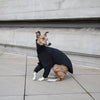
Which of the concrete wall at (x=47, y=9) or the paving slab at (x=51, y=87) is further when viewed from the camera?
the concrete wall at (x=47, y=9)

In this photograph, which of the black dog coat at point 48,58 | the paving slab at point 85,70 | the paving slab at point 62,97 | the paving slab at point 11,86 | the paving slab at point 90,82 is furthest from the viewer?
the paving slab at point 85,70

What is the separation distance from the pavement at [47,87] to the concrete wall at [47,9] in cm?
242

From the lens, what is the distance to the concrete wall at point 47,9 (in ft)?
21.1

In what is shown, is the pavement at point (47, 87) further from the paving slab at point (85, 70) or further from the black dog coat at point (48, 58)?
the black dog coat at point (48, 58)

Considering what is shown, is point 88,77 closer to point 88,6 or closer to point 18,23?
point 88,6

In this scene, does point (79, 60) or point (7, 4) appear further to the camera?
point (7, 4)

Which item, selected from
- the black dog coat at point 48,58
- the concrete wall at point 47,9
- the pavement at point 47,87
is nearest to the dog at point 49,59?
the black dog coat at point 48,58

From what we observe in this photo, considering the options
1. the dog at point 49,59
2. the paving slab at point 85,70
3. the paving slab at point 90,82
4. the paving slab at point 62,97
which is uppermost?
the dog at point 49,59

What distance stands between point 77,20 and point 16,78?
Answer: 3.60 metres

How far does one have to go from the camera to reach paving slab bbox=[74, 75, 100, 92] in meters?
4.16

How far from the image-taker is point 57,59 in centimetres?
453

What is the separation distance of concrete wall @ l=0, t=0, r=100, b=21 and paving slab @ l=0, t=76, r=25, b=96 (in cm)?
350

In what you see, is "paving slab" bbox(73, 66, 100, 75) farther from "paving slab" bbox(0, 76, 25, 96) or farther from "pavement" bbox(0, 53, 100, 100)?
"paving slab" bbox(0, 76, 25, 96)

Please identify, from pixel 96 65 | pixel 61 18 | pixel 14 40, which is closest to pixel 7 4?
pixel 14 40
